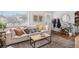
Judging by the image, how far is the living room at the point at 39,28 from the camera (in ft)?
6.77

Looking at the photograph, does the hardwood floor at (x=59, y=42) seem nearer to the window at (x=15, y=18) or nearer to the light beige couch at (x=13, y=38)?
the light beige couch at (x=13, y=38)

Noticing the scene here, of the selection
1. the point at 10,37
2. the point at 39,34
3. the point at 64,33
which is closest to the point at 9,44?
the point at 10,37

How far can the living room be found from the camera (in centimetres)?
206

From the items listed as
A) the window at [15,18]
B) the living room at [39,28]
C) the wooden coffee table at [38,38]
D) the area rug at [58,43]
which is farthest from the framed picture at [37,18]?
the area rug at [58,43]

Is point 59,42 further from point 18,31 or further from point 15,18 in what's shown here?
point 15,18

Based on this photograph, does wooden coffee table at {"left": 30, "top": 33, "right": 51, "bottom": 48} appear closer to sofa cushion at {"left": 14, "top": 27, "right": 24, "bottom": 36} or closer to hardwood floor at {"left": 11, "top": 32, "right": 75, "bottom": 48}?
hardwood floor at {"left": 11, "top": 32, "right": 75, "bottom": 48}

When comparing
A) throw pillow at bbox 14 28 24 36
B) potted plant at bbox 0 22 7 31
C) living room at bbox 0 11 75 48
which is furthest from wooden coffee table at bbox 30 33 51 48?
potted plant at bbox 0 22 7 31

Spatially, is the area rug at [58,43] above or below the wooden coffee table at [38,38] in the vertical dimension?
below

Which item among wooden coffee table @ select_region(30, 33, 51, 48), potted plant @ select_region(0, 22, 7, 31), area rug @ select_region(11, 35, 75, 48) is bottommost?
area rug @ select_region(11, 35, 75, 48)

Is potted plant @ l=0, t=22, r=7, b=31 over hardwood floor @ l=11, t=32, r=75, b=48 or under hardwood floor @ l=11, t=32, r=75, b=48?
over

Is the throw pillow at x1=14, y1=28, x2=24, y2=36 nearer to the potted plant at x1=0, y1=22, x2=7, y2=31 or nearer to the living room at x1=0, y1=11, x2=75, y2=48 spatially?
the living room at x1=0, y1=11, x2=75, y2=48
